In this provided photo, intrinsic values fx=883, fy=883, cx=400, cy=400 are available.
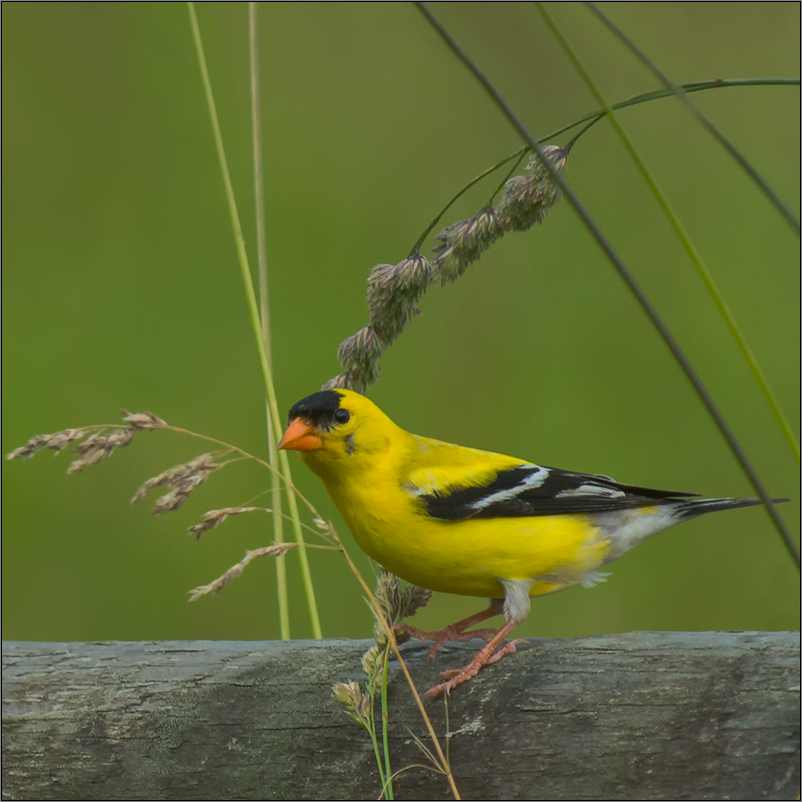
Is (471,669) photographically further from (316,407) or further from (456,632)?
(316,407)

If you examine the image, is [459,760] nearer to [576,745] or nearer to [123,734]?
[576,745]

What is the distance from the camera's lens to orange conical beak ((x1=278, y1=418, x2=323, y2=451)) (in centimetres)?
123

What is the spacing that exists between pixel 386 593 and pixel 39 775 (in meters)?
0.48

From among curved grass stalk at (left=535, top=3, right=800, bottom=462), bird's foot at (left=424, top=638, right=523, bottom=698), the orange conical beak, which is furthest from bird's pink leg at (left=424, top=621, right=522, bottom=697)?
curved grass stalk at (left=535, top=3, right=800, bottom=462)

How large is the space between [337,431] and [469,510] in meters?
0.23

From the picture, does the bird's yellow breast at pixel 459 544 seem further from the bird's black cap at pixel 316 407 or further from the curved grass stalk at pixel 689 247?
the curved grass stalk at pixel 689 247

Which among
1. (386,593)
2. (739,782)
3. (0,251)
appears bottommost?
(739,782)

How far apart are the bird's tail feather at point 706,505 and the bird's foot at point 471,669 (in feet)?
1.37

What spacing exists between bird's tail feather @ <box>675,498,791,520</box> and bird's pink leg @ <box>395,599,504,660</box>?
1.07 feet

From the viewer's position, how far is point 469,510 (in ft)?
4.22

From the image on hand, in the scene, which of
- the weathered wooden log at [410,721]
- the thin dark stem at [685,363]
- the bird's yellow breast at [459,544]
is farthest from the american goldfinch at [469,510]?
the thin dark stem at [685,363]

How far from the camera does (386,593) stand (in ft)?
3.52

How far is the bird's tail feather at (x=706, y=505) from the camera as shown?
127cm

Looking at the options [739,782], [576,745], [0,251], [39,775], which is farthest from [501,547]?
[0,251]
